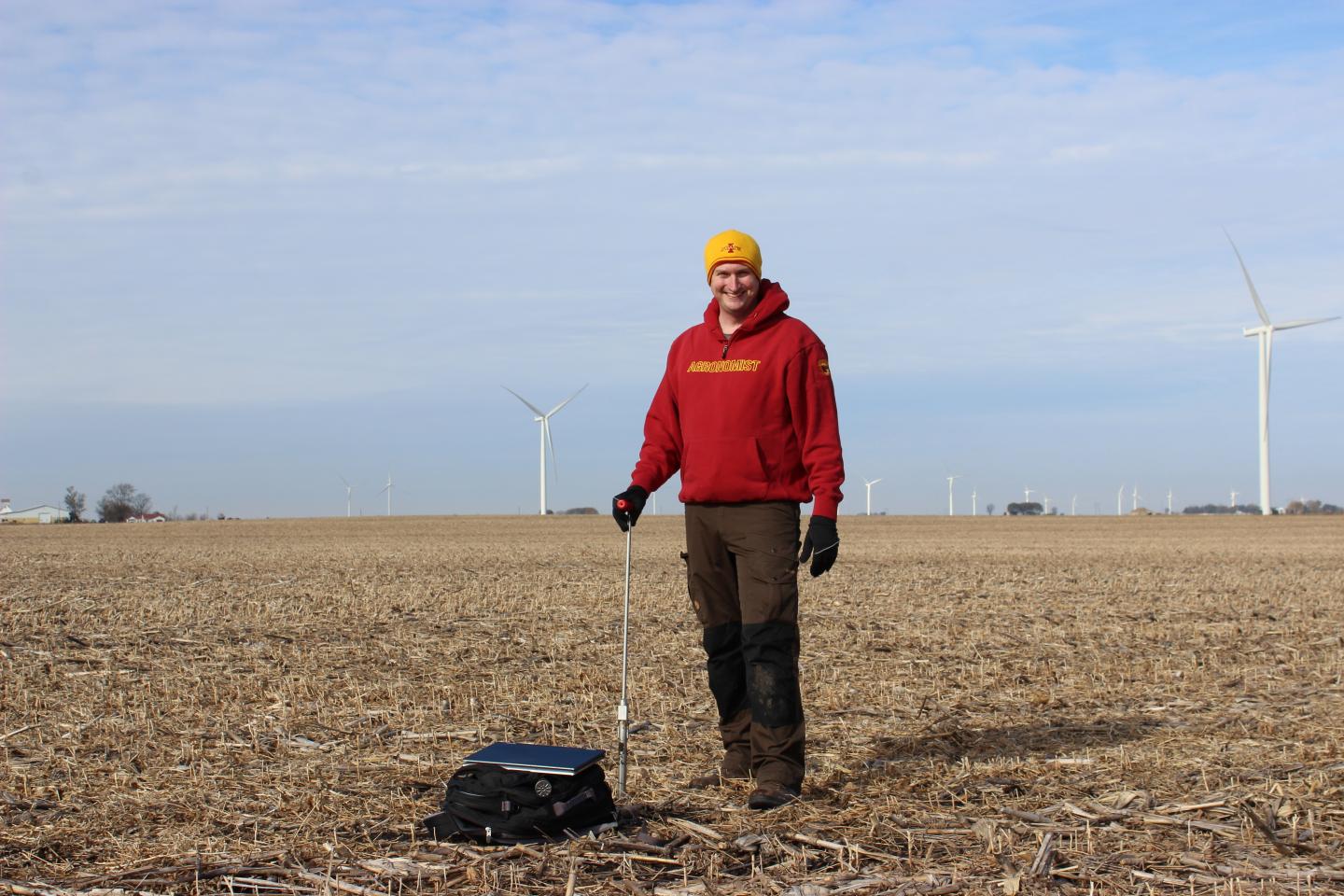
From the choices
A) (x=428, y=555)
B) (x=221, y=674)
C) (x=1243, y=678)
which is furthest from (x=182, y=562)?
(x=1243, y=678)

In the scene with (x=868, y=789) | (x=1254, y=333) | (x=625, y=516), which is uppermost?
(x=1254, y=333)

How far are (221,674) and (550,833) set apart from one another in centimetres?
543

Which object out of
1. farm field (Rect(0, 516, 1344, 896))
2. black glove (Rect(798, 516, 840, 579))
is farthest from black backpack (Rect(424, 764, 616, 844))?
black glove (Rect(798, 516, 840, 579))

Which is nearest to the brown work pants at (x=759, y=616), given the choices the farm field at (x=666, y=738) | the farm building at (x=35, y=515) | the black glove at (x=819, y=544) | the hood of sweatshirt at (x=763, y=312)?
the black glove at (x=819, y=544)

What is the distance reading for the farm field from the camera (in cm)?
501

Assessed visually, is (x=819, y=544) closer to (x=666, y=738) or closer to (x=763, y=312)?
(x=763, y=312)

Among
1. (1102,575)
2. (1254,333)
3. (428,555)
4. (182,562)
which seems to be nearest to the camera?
(1102,575)

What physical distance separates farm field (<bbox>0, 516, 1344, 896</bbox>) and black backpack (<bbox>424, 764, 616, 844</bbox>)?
0.14 m

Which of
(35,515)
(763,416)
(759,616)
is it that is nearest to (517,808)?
(759,616)

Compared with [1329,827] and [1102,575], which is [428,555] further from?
[1329,827]

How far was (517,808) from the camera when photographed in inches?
211

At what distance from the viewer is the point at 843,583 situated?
19.3 meters

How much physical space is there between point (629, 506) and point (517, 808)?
62.6 inches

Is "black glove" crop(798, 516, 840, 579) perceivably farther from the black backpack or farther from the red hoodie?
the black backpack
